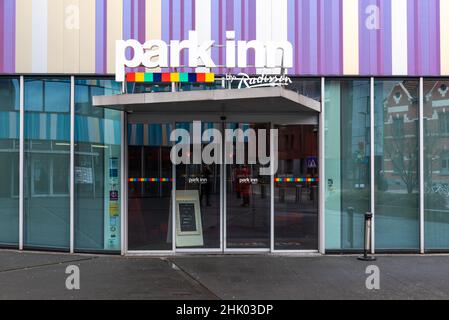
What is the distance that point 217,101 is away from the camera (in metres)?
9.09

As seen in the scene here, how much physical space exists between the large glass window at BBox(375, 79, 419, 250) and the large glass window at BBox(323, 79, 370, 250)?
0.88ft

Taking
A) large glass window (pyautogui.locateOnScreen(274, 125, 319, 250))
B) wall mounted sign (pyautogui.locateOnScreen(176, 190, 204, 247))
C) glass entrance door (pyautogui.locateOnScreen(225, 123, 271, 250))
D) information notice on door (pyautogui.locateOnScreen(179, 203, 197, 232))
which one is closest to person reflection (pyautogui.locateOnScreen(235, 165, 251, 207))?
glass entrance door (pyautogui.locateOnScreen(225, 123, 271, 250))

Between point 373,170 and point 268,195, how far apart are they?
227 cm

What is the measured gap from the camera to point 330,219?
1083 centimetres

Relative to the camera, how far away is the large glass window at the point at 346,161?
10828 mm

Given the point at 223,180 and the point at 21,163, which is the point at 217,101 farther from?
the point at 21,163

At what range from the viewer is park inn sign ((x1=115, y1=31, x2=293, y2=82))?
962 cm

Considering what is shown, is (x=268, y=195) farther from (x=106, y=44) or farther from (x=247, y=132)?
(x=106, y=44)

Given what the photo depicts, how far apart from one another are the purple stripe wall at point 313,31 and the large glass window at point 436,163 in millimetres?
496

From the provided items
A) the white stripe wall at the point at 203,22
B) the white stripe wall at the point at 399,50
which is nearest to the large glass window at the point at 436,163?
the white stripe wall at the point at 399,50

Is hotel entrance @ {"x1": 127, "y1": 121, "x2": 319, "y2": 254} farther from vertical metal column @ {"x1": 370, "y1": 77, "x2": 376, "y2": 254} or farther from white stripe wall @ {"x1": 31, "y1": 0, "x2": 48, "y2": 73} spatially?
white stripe wall @ {"x1": 31, "y1": 0, "x2": 48, "y2": 73}

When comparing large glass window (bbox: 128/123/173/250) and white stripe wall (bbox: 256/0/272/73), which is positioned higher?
white stripe wall (bbox: 256/0/272/73)

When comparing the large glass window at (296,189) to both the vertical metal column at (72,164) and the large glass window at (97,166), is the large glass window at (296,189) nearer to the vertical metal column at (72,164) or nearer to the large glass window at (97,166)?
the large glass window at (97,166)

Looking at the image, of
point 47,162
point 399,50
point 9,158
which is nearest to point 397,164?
point 399,50
